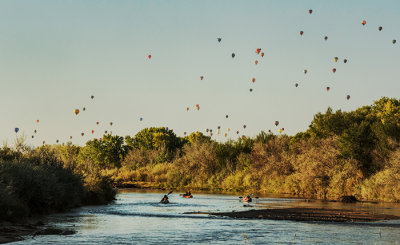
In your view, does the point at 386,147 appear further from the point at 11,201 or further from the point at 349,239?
the point at 11,201

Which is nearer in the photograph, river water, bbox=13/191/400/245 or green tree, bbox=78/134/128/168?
river water, bbox=13/191/400/245

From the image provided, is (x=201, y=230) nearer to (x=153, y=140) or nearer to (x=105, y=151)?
(x=105, y=151)

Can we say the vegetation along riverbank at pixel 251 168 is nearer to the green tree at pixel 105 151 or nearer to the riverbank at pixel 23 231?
Result: the riverbank at pixel 23 231

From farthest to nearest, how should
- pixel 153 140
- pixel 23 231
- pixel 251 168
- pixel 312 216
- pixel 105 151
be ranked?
1. pixel 153 140
2. pixel 105 151
3. pixel 251 168
4. pixel 312 216
5. pixel 23 231

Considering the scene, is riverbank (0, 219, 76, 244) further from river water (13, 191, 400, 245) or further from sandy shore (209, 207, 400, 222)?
sandy shore (209, 207, 400, 222)

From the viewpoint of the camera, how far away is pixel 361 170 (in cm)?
7744

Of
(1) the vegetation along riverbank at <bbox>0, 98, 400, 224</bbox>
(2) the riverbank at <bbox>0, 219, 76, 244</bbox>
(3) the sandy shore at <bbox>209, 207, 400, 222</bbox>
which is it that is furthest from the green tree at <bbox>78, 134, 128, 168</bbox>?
(2) the riverbank at <bbox>0, 219, 76, 244</bbox>

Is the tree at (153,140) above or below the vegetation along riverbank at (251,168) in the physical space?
above

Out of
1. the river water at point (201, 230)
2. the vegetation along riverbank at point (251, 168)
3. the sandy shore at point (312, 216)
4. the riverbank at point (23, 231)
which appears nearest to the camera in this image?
the riverbank at point (23, 231)

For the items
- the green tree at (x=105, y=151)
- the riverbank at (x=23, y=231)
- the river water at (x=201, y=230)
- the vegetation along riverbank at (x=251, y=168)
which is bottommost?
the river water at (x=201, y=230)

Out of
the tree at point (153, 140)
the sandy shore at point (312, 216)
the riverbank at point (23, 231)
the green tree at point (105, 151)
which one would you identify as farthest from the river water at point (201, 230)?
the tree at point (153, 140)

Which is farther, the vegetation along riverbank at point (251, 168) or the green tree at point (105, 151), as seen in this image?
the green tree at point (105, 151)

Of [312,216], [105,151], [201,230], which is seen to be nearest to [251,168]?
[312,216]

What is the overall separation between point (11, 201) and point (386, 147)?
182ft
